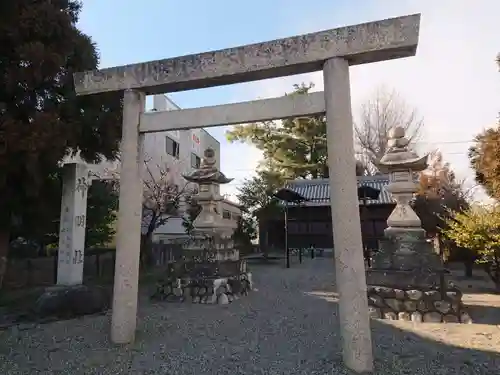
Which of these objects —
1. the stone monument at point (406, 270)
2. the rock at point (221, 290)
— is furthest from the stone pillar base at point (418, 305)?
the rock at point (221, 290)

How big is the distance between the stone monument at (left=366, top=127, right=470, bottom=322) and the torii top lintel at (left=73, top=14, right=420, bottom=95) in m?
3.83

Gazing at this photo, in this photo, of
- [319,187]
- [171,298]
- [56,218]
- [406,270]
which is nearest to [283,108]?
[406,270]

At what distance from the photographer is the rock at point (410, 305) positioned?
641 centimetres

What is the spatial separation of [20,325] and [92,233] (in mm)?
5392

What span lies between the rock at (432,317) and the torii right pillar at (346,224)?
3053mm

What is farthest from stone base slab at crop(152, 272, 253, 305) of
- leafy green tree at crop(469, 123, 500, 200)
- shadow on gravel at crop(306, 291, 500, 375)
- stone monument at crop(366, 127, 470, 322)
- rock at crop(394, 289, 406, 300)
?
leafy green tree at crop(469, 123, 500, 200)

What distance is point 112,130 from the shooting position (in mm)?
8008

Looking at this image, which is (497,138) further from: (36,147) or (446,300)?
(36,147)

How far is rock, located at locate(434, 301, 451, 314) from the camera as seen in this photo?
6238mm

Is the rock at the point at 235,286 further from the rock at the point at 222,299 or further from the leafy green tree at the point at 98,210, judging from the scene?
the leafy green tree at the point at 98,210

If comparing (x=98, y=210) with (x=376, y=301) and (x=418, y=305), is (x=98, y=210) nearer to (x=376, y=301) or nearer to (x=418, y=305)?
(x=376, y=301)

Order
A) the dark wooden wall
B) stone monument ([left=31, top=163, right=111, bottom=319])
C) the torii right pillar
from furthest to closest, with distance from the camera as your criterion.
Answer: the dark wooden wall, stone monument ([left=31, top=163, right=111, bottom=319]), the torii right pillar

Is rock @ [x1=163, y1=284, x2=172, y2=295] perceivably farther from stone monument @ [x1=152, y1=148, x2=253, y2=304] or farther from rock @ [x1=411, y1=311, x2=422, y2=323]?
rock @ [x1=411, y1=311, x2=422, y2=323]

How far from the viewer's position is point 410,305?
6434 millimetres
